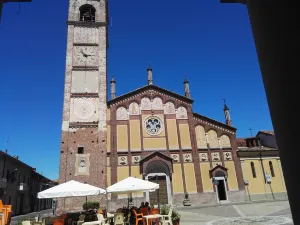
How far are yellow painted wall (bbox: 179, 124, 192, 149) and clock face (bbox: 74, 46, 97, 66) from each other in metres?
11.5

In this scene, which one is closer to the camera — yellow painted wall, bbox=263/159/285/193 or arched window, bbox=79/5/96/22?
yellow painted wall, bbox=263/159/285/193

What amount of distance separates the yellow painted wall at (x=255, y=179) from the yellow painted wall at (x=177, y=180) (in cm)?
715

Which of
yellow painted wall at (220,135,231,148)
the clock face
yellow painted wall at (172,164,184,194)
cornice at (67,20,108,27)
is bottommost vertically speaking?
yellow painted wall at (172,164,184,194)

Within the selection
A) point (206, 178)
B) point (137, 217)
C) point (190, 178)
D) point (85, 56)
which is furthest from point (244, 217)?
point (85, 56)

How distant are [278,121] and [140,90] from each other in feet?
85.6

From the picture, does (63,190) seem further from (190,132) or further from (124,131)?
(190,132)

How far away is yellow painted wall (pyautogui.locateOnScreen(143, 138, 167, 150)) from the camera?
2567cm

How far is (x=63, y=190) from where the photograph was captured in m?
10.9

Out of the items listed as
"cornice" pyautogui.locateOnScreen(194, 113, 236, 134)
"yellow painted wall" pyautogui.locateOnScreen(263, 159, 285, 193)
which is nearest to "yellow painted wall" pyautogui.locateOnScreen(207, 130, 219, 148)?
"cornice" pyautogui.locateOnScreen(194, 113, 236, 134)

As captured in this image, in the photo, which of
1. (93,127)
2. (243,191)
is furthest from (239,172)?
(93,127)

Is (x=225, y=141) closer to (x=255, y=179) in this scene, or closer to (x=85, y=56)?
(x=255, y=179)

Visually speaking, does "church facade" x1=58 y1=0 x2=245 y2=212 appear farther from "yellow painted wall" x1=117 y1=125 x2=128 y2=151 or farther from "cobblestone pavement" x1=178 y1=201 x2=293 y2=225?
"cobblestone pavement" x1=178 y1=201 x2=293 y2=225

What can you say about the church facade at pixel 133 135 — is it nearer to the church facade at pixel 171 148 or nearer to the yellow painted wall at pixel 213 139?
the church facade at pixel 171 148

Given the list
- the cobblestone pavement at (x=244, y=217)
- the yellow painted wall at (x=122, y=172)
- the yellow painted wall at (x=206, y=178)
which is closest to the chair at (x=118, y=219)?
the cobblestone pavement at (x=244, y=217)
